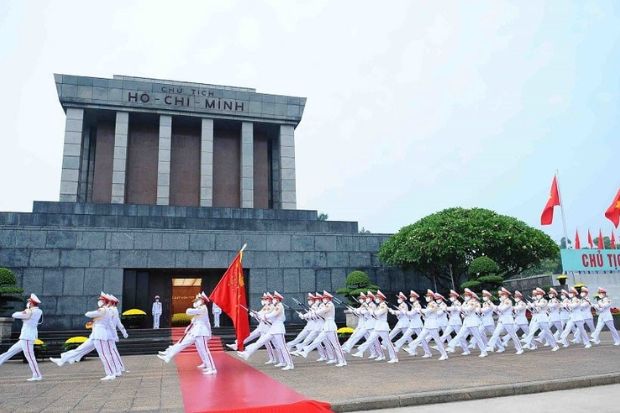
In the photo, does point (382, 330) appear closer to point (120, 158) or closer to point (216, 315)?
point (216, 315)

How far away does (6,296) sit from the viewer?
603 inches

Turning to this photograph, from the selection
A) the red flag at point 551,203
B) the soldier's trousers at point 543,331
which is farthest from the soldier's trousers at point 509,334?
the red flag at point 551,203

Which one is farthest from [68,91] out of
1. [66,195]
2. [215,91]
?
[215,91]

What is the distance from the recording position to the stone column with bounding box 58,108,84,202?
24.8 meters

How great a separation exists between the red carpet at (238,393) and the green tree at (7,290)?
288 inches

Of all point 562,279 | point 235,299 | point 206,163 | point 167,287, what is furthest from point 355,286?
point 206,163

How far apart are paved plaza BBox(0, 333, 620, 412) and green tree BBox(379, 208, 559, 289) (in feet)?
22.5

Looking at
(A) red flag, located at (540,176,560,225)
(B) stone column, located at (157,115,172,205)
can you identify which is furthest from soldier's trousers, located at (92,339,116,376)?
(A) red flag, located at (540,176,560,225)

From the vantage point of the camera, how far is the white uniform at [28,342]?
10.1 metres

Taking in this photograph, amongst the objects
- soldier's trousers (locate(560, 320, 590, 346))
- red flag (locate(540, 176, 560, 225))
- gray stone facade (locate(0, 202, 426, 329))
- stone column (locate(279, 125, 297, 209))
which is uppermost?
stone column (locate(279, 125, 297, 209))

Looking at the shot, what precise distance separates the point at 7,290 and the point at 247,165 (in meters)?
14.9

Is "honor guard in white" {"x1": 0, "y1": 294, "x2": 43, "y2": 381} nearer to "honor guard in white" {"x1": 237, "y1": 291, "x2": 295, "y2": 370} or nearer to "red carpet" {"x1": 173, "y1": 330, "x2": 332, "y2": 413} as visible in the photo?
"red carpet" {"x1": 173, "y1": 330, "x2": 332, "y2": 413}

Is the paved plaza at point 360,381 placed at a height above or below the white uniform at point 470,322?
below

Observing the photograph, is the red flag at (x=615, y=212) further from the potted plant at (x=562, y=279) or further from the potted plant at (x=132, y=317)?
the potted plant at (x=132, y=317)
